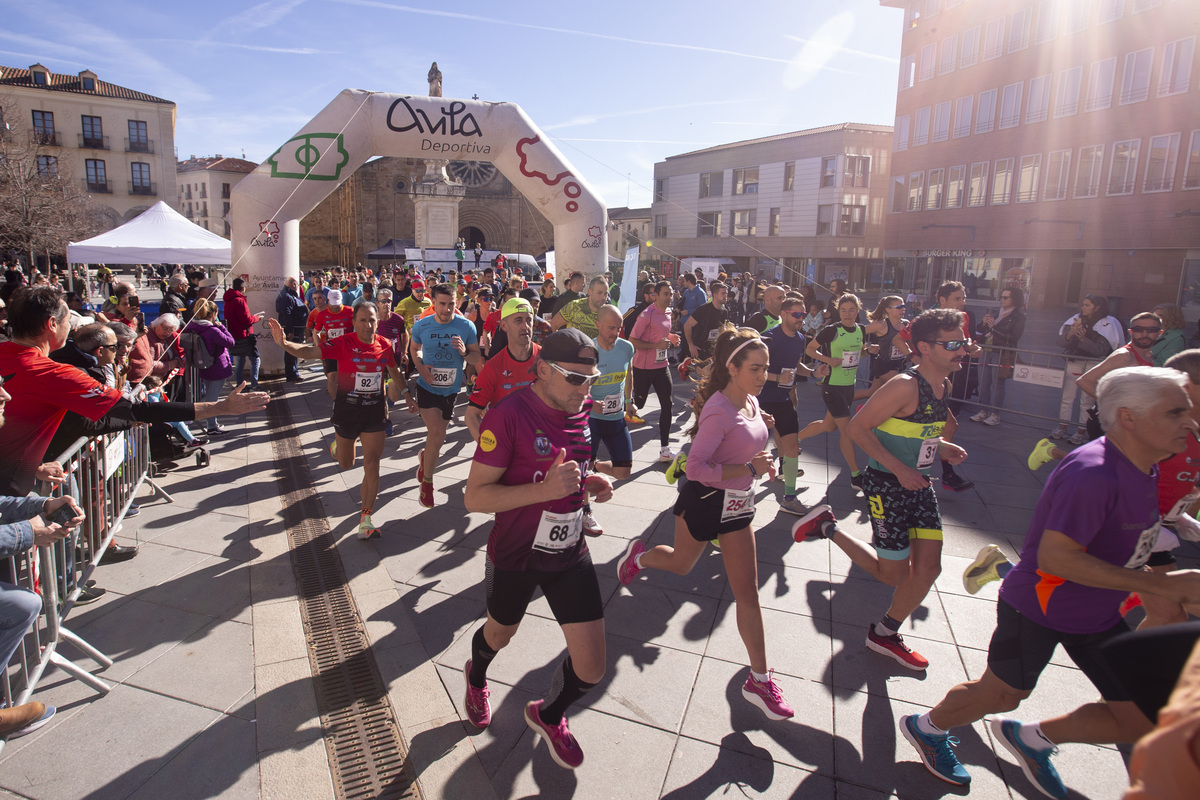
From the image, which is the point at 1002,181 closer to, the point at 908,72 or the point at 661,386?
the point at 908,72

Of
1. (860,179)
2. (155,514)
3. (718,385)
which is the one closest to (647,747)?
(718,385)

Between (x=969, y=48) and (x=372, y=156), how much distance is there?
1174 inches

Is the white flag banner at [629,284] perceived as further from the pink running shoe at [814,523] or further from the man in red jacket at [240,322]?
the pink running shoe at [814,523]

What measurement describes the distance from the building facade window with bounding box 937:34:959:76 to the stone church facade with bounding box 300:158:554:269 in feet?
93.7

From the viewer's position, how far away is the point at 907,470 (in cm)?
340

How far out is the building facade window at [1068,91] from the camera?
25.4 m

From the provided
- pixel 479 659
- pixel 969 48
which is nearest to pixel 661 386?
pixel 479 659

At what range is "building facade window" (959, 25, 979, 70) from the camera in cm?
2914

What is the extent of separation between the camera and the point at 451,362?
5988 mm

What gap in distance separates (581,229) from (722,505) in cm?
995

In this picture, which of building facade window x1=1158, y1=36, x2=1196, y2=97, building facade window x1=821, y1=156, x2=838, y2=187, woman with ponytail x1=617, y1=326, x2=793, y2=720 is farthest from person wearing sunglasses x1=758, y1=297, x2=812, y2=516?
building facade window x1=821, y1=156, x2=838, y2=187

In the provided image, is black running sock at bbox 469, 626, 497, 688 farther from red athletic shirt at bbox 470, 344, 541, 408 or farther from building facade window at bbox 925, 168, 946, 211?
building facade window at bbox 925, 168, 946, 211

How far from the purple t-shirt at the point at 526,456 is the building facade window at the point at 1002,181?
1272 inches

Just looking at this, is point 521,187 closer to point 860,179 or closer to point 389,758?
point 389,758
